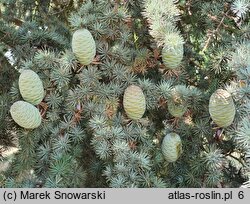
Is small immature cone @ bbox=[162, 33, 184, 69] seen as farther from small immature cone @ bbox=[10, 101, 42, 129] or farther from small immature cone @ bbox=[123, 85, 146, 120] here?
small immature cone @ bbox=[10, 101, 42, 129]

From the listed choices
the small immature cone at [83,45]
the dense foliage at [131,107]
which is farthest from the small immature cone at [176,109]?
the small immature cone at [83,45]

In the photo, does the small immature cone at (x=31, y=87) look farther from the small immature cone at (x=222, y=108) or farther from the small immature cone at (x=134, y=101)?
the small immature cone at (x=222, y=108)

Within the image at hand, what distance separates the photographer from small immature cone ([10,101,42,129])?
0.77 meters

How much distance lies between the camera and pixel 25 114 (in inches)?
30.3

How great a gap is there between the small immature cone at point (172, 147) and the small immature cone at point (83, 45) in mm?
229

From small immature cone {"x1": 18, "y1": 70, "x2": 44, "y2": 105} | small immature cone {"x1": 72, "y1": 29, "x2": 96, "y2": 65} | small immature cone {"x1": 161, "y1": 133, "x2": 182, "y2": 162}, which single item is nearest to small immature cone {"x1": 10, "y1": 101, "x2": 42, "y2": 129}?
small immature cone {"x1": 18, "y1": 70, "x2": 44, "y2": 105}

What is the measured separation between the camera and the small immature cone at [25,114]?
768 millimetres

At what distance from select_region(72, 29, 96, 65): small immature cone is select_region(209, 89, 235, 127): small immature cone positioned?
25 centimetres

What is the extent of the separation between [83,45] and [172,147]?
27cm

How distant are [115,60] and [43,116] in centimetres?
19
